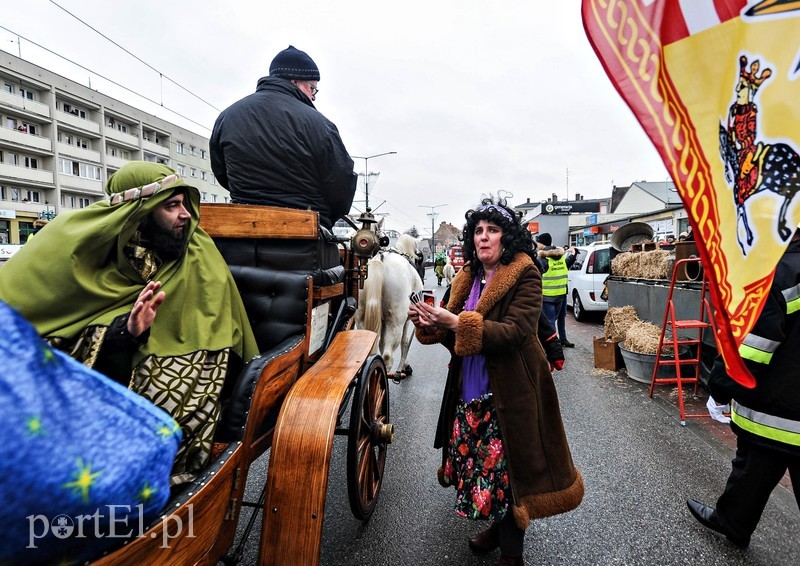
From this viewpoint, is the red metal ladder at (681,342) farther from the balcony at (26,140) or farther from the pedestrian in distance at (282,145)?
the balcony at (26,140)

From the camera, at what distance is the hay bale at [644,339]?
5.27 meters

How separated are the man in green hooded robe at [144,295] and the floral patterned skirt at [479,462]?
126 cm

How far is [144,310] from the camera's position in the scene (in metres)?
1.54

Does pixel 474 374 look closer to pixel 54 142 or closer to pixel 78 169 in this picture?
pixel 54 142

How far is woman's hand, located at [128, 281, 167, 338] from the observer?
60.1 inches

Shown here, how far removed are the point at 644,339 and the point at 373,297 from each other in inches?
140

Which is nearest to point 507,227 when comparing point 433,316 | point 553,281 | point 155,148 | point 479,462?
point 433,316

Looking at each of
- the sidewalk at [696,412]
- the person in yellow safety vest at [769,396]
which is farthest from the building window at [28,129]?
the person in yellow safety vest at [769,396]

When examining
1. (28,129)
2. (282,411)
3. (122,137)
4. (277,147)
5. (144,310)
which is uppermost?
(122,137)

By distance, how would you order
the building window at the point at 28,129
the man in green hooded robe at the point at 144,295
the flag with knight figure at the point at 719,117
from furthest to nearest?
the building window at the point at 28,129
the man in green hooded robe at the point at 144,295
the flag with knight figure at the point at 719,117

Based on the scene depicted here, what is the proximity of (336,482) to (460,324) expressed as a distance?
1.93m

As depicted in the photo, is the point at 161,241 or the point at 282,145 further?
the point at 282,145

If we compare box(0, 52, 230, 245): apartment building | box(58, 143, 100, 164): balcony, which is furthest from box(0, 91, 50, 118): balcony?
box(58, 143, 100, 164): balcony

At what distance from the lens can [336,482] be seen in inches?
125
